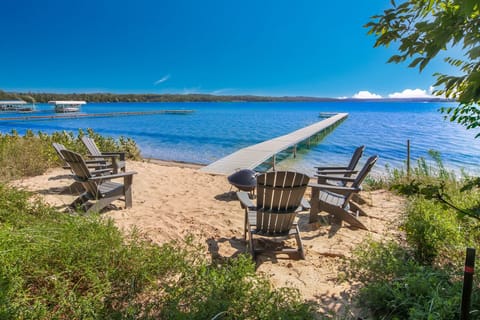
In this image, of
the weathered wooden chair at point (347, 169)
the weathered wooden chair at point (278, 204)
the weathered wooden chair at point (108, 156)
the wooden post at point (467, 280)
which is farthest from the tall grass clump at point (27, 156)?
the wooden post at point (467, 280)

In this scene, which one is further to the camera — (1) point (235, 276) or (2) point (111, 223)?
(2) point (111, 223)

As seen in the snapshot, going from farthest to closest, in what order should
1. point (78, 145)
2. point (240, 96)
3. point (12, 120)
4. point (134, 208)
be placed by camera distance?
point (240, 96)
point (12, 120)
point (78, 145)
point (134, 208)

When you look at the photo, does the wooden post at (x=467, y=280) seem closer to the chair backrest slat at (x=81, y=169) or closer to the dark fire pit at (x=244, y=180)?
the dark fire pit at (x=244, y=180)

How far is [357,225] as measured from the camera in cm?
353

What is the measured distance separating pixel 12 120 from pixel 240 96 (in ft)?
298

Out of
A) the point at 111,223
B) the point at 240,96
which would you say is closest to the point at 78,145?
the point at 111,223

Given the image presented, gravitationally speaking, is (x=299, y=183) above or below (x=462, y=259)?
above

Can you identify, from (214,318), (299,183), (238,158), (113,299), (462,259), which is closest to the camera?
(214,318)

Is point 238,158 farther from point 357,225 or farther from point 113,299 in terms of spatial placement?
point 113,299

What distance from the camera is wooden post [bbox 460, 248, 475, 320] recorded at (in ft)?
3.71

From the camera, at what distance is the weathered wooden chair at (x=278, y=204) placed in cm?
270

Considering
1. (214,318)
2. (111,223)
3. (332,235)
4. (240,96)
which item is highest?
(240,96)

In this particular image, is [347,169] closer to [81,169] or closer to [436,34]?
[436,34]

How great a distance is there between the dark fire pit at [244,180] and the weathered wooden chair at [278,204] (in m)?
1.71
